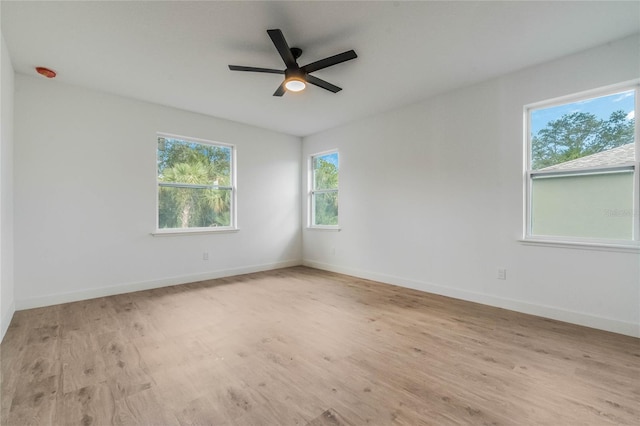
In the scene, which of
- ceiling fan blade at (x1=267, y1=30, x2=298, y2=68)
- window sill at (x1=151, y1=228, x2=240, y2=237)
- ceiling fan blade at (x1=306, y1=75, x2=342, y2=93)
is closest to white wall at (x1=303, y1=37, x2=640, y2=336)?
ceiling fan blade at (x1=306, y1=75, x2=342, y2=93)

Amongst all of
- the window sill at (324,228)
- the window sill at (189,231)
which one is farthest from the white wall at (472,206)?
the window sill at (189,231)

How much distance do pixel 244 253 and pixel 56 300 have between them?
98.2 inches

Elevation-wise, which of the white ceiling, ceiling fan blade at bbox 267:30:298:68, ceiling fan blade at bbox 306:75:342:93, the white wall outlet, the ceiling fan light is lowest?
the white wall outlet

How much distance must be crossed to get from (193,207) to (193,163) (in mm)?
701

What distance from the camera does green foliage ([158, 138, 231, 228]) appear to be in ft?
14.1

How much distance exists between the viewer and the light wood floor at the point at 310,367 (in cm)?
160

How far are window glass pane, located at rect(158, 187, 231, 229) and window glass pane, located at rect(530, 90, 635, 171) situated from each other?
440 centimetres

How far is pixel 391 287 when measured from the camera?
422cm

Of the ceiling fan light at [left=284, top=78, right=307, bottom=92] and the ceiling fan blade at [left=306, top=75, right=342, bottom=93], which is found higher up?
the ceiling fan blade at [left=306, top=75, right=342, bottom=93]

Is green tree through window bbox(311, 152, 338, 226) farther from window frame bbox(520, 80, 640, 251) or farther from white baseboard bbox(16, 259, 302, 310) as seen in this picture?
window frame bbox(520, 80, 640, 251)

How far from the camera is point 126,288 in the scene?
12.8 feet

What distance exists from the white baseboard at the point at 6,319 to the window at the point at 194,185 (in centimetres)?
168

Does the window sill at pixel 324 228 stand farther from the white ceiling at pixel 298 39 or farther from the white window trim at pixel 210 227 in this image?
the white ceiling at pixel 298 39

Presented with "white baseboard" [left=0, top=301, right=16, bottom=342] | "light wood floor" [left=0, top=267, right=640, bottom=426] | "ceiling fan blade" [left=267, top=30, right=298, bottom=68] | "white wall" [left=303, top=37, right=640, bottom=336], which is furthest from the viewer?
"white wall" [left=303, top=37, right=640, bottom=336]
